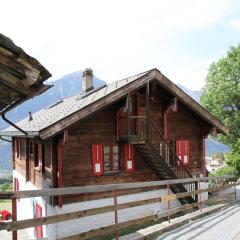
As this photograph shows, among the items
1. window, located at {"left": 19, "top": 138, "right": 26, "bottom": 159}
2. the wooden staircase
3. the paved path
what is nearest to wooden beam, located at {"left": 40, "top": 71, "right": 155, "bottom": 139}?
the wooden staircase

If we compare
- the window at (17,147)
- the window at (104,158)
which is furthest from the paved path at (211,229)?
the window at (17,147)

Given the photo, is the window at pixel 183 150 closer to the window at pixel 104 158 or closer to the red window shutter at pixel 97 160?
the window at pixel 104 158

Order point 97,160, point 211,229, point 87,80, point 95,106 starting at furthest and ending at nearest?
point 87,80 < point 97,160 < point 95,106 < point 211,229

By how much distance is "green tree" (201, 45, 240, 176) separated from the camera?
33.1 m

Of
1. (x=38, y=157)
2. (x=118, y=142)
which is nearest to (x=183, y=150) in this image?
(x=118, y=142)

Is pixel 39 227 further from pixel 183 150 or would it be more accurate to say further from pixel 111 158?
pixel 183 150

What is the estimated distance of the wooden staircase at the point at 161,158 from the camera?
14.6 m

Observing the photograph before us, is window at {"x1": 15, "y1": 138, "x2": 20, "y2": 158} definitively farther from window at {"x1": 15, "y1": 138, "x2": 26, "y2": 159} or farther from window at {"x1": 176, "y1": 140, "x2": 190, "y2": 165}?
window at {"x1": 176, "y1": 140, "x2": 190, "y2": 165}

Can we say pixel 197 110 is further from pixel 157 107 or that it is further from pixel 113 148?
pixel 113 148

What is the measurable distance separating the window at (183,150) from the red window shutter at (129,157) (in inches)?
111

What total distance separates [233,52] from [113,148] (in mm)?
23202

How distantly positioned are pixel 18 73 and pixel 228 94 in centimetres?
3079

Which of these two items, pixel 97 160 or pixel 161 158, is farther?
pixel 161 158

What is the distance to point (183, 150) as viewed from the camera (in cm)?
1719
